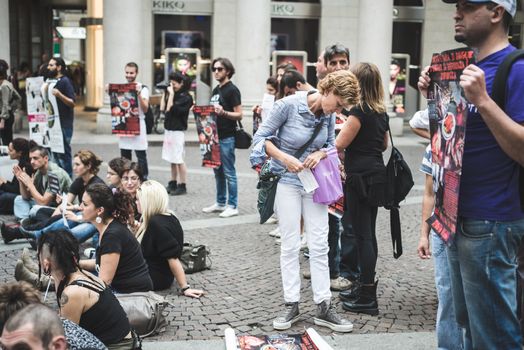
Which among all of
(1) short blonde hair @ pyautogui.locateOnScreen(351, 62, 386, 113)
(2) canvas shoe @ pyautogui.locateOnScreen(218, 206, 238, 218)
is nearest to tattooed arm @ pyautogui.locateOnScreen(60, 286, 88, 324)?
(1) short blonde hair @ pyautogui.locateOnScreen(351, 62, 386, 113)

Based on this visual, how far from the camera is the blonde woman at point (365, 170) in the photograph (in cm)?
577

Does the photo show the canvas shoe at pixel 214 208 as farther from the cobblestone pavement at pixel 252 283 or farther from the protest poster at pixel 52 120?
the protest poster at pixel 52 120

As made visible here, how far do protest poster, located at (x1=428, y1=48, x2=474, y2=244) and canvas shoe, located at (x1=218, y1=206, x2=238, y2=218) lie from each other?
6.46 m

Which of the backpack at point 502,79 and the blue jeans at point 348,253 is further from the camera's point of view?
the blue jeans at point 348,253

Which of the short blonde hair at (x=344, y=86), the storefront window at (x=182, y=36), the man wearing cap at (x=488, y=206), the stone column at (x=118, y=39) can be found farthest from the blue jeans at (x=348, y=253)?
the storefront window at (x=182, y=36)

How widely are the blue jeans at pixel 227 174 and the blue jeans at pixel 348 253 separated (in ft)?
10.8

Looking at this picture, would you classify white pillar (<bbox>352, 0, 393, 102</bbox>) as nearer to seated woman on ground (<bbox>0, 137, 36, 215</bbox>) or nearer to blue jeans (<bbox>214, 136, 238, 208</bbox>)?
blue jeans (<bbox>214, 136, 238, 208</bbox>)

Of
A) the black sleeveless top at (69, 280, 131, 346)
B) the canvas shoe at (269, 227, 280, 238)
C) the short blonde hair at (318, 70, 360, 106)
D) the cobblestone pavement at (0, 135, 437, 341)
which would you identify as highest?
the short blonde hair at (318, 70, 360, 106)

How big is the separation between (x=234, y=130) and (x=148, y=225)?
3803 millimetres

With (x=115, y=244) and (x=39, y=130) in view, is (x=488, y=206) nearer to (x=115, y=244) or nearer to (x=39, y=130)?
(x=115, y=244)

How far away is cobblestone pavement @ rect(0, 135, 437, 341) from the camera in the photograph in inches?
222

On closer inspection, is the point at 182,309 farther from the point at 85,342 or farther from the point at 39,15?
the point at 39,15

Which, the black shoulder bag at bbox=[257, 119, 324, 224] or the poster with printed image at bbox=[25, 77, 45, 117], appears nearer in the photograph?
the black shoulder bag at bbox=[257, 119, 324, 224]

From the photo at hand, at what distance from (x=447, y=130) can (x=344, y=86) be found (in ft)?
6.93
